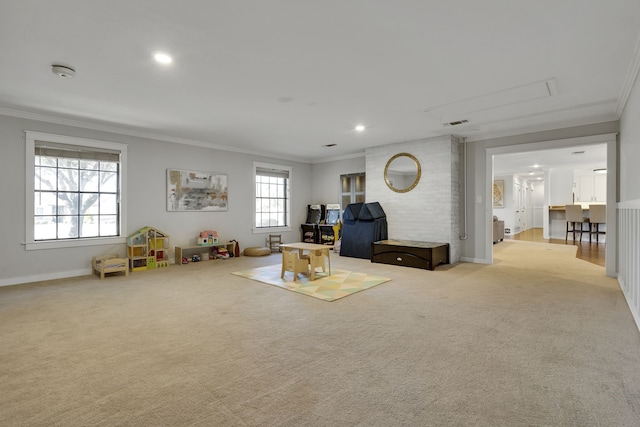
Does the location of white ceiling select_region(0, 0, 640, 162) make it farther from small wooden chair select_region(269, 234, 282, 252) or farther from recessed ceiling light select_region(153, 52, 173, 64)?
small wooden chair select_region(269, 234, 282, 252)

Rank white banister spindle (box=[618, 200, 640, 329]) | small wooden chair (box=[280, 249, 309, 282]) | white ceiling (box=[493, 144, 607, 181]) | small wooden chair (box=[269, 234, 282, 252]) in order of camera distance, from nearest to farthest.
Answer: white banister spindle (box=[618, 200, 640, 329])
small wooden chair (box=[280, 249, 309, 282])
white ceiling (box=[493, 144, 607, 181])
small wooden chair (box=[269, 234, 282, 252])

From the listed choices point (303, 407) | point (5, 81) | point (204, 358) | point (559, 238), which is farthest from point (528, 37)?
point (559, 238)

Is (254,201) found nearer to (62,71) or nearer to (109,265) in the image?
(109,265)

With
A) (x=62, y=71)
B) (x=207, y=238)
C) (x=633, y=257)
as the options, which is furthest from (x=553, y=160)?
(x=62, y=71)

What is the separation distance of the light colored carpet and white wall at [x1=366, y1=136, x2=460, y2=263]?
6.86ft

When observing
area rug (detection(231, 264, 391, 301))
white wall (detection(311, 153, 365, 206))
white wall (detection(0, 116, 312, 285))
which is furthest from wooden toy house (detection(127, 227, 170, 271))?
white wall (detection(311, 153, 365, 206))

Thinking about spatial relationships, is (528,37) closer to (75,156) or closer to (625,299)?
(625,299)

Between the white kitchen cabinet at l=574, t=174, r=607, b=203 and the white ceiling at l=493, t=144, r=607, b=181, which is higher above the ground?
the white ceiling at l=493, t=144, r=607, b=181

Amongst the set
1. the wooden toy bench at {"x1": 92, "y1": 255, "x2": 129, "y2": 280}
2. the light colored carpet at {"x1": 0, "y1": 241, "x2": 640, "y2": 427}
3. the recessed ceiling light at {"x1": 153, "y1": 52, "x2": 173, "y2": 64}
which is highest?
the recessed ceiling light at {"x1": 153, "y1": 52, "x2": 173, "y2": 64}

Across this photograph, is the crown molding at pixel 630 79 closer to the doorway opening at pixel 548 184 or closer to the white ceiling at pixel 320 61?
the white ceiling at pixel 320 61

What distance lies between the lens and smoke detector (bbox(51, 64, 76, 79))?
308cm

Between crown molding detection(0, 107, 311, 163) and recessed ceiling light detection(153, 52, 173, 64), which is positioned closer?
recessed ceiling light detection(153, 52, 173, 64)

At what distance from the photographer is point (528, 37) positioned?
8.55 ft

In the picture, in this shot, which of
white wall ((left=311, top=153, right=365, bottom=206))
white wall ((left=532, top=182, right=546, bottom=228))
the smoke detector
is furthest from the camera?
white wall ((left=532, top=182, right=546, bottom=228))
